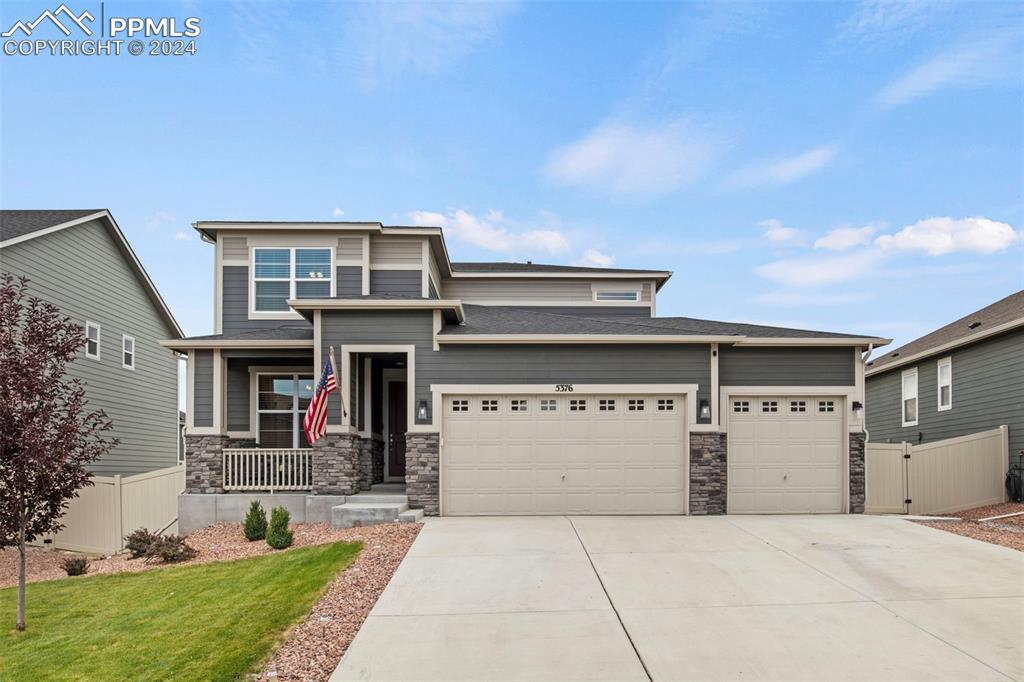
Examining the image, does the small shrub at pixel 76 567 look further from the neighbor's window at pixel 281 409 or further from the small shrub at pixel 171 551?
the neighbor's window at pixel 281 409

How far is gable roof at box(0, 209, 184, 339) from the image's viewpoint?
1520 cm

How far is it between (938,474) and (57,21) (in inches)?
725

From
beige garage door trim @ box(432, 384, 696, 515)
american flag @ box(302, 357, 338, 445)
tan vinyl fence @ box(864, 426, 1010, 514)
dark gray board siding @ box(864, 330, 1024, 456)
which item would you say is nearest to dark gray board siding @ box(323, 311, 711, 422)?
beige garage door trim @ box(432, 384, 696, 515)

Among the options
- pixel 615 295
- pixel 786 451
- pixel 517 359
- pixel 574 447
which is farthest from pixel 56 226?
pixel 786 451

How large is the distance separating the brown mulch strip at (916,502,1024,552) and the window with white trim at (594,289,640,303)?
28.0 feet

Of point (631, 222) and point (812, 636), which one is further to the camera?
point (631, 222)

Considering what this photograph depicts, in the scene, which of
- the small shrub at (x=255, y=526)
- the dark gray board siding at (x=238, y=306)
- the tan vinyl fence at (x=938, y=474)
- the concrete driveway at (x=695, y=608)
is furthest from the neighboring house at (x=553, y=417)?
the concrete driveway at (x=695, y=608)

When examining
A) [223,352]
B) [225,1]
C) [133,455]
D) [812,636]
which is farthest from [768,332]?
[133,455]

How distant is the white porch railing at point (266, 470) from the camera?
13.6 m

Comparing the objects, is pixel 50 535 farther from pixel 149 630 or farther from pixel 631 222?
pixel 631 222

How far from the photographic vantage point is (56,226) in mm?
16266

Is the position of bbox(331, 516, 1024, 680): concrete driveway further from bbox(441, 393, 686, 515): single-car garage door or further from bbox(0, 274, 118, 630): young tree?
bbox(0, 274, 118, 630): young tree

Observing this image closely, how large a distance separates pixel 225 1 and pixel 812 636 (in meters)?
13.0

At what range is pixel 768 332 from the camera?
13930 mm
